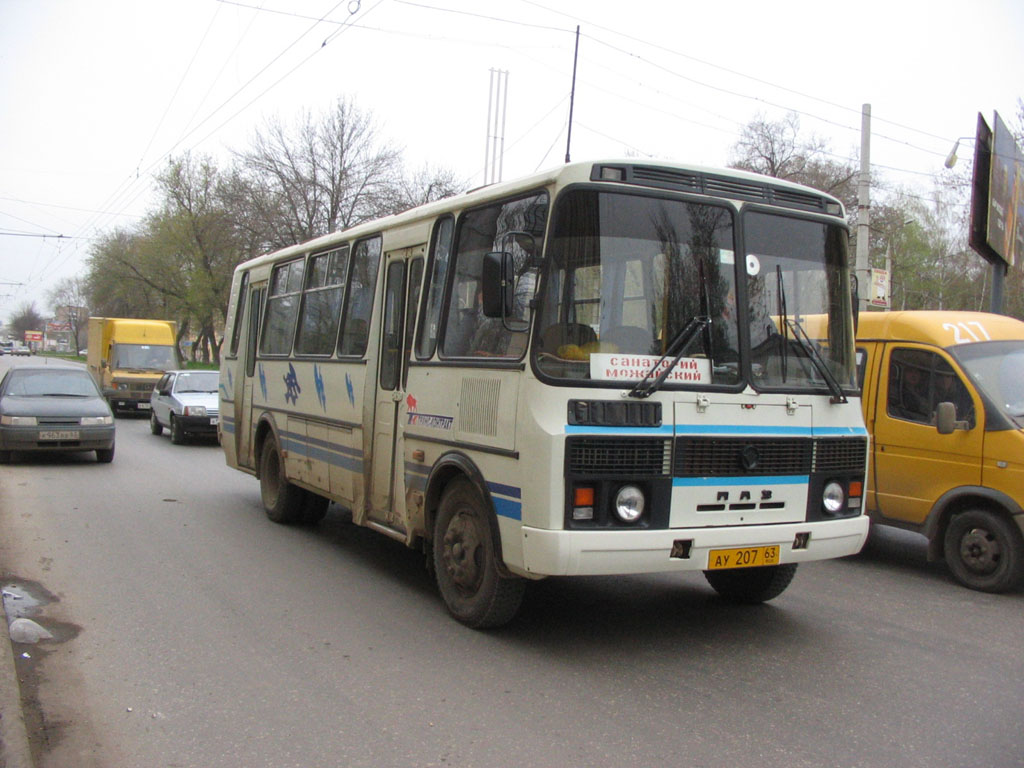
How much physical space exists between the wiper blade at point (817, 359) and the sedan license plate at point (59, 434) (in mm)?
12562

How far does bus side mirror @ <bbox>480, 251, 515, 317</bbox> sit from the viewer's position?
17.7 ft

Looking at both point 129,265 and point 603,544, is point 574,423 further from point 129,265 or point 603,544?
point 129,265

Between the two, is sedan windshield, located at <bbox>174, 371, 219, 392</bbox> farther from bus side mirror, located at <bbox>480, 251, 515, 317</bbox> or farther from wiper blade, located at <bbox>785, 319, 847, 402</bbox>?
wiper blade, located at <bbox>785, 319, 847, 402</bbox>

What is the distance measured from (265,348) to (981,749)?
8.40 meters

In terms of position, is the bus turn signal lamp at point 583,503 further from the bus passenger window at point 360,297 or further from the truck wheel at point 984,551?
the truck wheel at point 984,551

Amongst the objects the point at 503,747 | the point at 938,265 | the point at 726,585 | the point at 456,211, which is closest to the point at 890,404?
the point at 726,585

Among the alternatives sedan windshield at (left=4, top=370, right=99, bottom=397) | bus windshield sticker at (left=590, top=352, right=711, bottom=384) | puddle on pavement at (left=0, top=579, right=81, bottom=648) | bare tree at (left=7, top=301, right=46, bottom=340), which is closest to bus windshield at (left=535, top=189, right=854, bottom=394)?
bus windshield sticker at (left=590, top=352, right=711, bottom=384)

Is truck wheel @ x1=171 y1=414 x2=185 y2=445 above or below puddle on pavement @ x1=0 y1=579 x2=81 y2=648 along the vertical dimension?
above

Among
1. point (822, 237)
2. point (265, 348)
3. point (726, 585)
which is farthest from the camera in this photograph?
point (265, 348)

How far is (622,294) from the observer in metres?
5.38

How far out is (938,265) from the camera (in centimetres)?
5191

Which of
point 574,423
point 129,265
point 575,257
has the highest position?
point 129,265

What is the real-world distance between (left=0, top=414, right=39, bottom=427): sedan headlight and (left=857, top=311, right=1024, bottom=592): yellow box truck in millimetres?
12303

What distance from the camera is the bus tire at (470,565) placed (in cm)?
592
